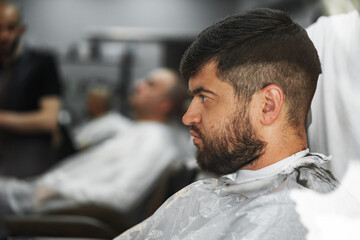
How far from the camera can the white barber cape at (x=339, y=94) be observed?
0.88 metres

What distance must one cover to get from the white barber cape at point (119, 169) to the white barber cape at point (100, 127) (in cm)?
142

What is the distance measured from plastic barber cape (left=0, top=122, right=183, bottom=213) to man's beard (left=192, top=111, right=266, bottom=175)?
139 centimetres

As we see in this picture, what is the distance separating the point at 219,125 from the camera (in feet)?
2.68

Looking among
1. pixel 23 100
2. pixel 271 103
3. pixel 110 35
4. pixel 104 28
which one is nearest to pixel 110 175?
pixel 23 100

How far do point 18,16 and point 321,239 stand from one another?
1.75 meters

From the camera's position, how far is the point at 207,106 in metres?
0.82

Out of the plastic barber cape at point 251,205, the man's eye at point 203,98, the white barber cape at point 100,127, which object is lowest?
the white barber cape at point 100,127

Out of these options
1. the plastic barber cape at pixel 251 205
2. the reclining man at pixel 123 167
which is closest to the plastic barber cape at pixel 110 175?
the reclining man at pixel 123 167

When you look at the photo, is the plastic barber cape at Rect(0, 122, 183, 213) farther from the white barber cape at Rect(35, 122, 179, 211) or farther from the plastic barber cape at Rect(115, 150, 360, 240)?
the plastic barber cape at Rect(115, 150, 360, 240)

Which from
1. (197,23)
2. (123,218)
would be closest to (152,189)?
(123,218)

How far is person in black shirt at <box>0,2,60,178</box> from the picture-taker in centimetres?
194

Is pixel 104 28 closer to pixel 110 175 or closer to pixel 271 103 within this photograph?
pixel 110 175

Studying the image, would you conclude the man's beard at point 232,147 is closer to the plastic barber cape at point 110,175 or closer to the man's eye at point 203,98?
the man's eye at point 203,98

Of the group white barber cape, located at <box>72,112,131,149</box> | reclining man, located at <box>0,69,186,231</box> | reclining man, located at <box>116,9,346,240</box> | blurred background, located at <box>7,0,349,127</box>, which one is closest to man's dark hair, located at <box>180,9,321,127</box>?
reclining man, located at <box>116,9,346,240</box>
